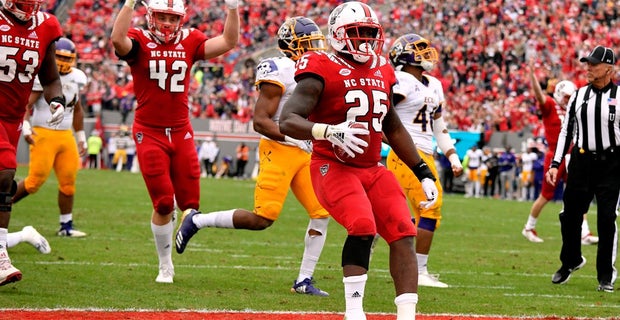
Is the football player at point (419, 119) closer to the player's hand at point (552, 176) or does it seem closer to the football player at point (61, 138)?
the player's hand at point (552, 176)

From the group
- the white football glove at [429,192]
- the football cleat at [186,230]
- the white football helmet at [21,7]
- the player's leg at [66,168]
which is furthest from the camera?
the player's leg at [66,168]

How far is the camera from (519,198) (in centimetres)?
2406

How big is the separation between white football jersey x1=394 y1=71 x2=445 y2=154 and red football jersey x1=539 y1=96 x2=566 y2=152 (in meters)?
4.50

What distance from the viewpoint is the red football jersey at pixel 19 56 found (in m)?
6.69

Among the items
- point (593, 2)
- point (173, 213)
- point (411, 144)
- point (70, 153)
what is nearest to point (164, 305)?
point (173, 213)

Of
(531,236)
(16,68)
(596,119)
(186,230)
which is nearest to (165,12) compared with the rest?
(16,68)

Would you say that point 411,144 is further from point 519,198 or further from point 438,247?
point 519,198

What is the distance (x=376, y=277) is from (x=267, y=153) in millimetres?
1838

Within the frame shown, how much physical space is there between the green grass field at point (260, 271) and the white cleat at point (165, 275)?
94 millimetres

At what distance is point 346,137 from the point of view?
196 inches

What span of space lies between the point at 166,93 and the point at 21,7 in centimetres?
123

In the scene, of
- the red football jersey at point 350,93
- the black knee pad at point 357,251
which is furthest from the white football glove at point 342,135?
the black knee pad at point 357,251

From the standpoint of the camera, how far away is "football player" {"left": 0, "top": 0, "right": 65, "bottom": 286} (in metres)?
6.57

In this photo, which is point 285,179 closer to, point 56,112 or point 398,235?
point 56,112
